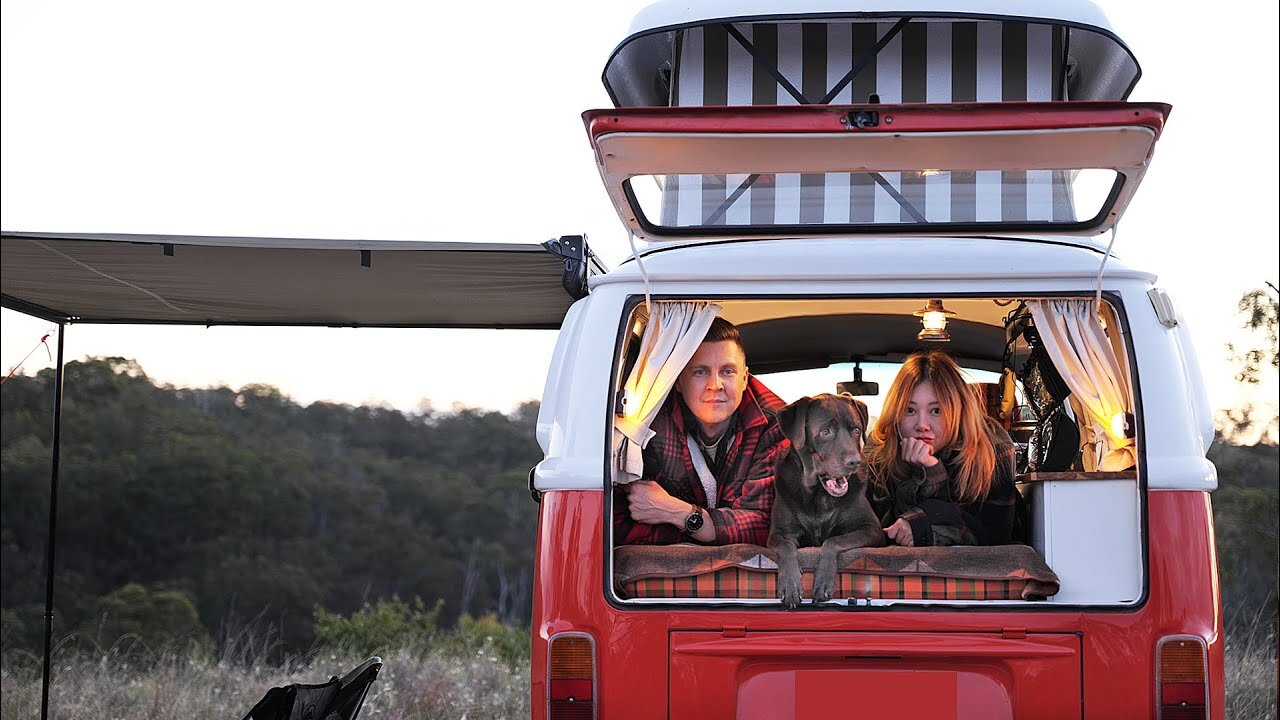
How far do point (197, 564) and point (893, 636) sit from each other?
88.2 ft

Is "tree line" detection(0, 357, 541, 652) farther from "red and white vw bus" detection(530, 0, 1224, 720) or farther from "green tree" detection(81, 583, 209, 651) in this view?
"red and white vw bus" detection(530, 0, 1224, 720)

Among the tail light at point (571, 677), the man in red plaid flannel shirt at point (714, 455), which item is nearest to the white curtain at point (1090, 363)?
the man in red plaid flannel shirt at point (714, 455)

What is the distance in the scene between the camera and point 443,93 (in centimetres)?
1817

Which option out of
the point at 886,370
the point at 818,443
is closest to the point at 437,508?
the point at 886,370

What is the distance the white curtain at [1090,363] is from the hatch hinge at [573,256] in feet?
5.91

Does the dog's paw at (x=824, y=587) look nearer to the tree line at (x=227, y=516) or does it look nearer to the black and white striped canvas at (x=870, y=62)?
the black and white striped canvas at (x=870, y=62)

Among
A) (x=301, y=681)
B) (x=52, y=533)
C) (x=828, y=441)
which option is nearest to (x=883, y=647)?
(x=828, y=441)

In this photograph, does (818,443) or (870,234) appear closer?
(818,443)

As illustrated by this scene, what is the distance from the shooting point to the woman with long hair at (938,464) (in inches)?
169

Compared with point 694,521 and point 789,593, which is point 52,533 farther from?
point 789,593

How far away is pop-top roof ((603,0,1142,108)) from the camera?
545 centimetres

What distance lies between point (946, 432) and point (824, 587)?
97cm

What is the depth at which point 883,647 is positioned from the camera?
3.62m

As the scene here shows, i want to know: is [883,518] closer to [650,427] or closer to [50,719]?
[650,427]
